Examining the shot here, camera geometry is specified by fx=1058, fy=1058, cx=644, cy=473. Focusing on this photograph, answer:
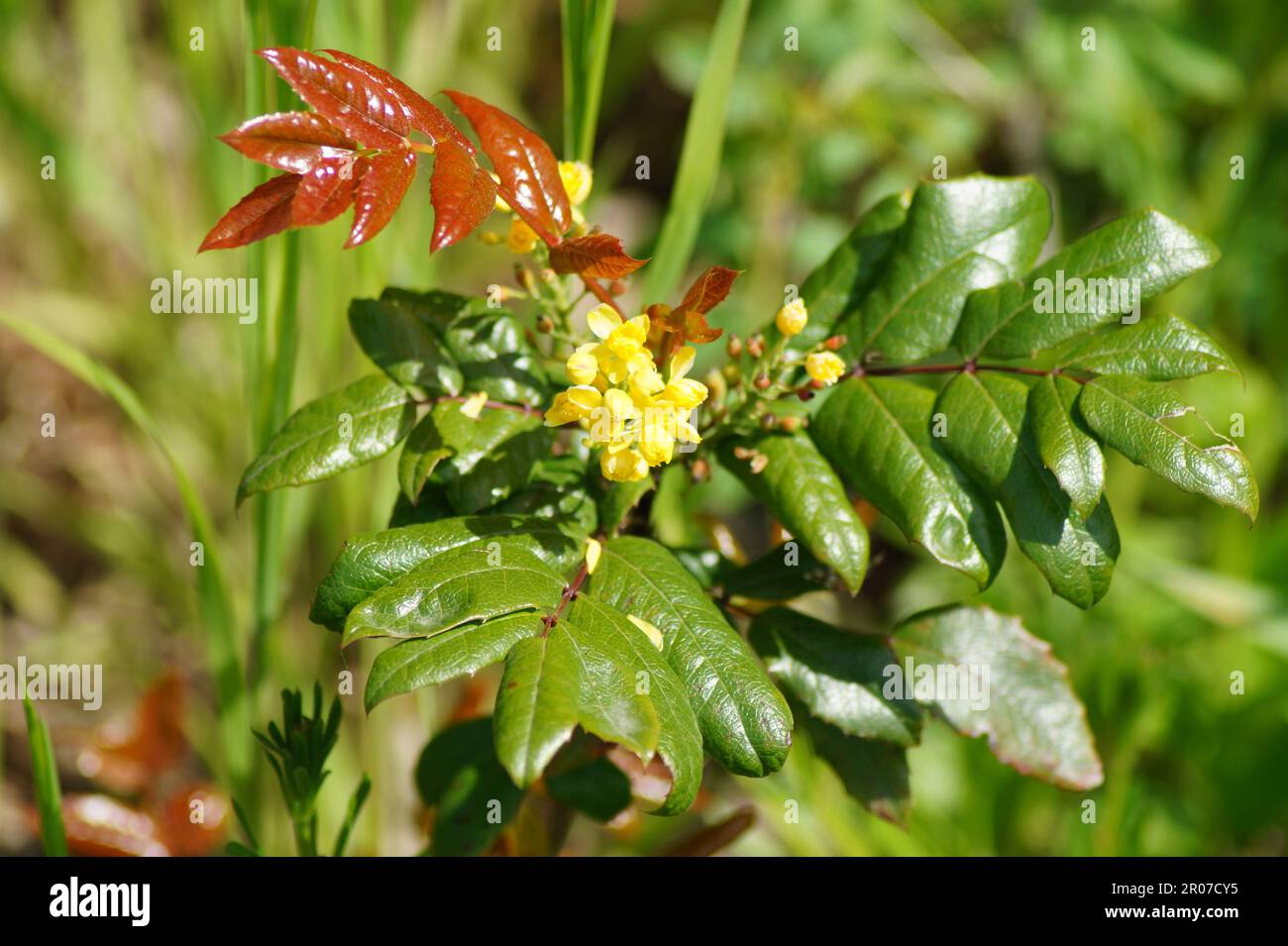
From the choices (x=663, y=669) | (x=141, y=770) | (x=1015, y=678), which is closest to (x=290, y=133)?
(x=663, y=669)

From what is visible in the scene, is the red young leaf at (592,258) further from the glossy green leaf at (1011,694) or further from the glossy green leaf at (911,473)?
the glossy green leaf at (1011,694)

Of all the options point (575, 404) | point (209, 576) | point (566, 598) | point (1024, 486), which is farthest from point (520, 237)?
point (209, 576)

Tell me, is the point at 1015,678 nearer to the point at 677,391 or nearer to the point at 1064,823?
the point at 677,391

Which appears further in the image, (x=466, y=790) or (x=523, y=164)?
→ (x=466, y=790)

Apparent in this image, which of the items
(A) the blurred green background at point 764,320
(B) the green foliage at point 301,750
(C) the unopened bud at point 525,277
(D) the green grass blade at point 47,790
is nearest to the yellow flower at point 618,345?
(C) the unopened bud at point 525,277

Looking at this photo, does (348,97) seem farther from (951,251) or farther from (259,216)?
(951,251)

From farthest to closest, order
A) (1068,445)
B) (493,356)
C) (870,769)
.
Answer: (870,769)
(493,356)
(1068,445)
